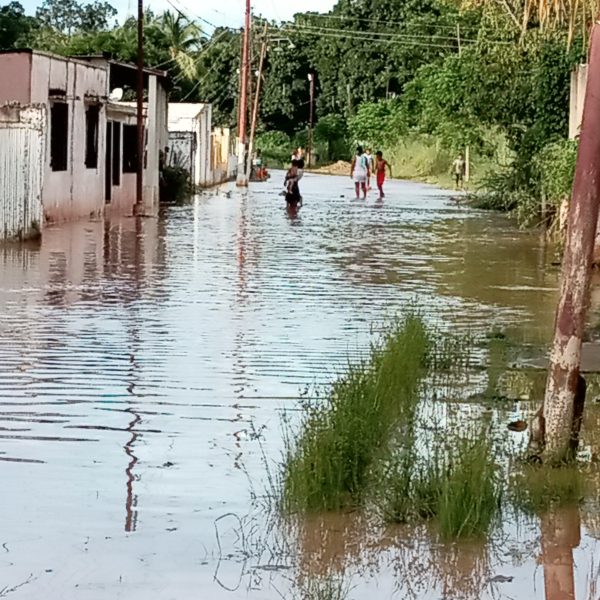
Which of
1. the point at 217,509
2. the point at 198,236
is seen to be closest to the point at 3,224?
the point at 198,236

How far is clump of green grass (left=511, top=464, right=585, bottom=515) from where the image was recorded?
655 centimetres

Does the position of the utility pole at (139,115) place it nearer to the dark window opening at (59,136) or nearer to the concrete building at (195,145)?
the dark window opening at (59,136)

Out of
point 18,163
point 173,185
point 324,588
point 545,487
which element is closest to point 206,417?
point 545,487

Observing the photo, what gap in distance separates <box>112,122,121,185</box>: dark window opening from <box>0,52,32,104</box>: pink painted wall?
8.27 meters

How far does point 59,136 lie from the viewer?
86.6ft

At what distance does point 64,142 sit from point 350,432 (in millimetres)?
20635

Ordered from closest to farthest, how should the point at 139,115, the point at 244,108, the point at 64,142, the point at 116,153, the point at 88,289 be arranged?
the point at 88,289 → the point at 64,142 → the point at 139,115 → the point at 116,153 → the point at 244,108

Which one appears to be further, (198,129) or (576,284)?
(198,129)

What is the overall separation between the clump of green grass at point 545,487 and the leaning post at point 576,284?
0.14m

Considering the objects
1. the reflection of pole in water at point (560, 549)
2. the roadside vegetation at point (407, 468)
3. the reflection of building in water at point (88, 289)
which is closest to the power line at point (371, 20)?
the reflection of building in water at point (88, 289)

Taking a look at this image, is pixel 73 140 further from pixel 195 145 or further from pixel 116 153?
pixel 195 145

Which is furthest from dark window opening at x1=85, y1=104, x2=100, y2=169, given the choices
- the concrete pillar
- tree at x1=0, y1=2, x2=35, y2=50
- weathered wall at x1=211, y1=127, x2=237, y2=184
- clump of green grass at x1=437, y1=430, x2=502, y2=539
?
tree at x1=0, y1=2, x2=35, y2=50

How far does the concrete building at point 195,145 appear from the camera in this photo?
1766 inches

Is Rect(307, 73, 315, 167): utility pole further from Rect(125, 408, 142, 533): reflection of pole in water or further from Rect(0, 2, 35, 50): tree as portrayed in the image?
Rect(125, 408, 142, 533): reflection of pole in water
